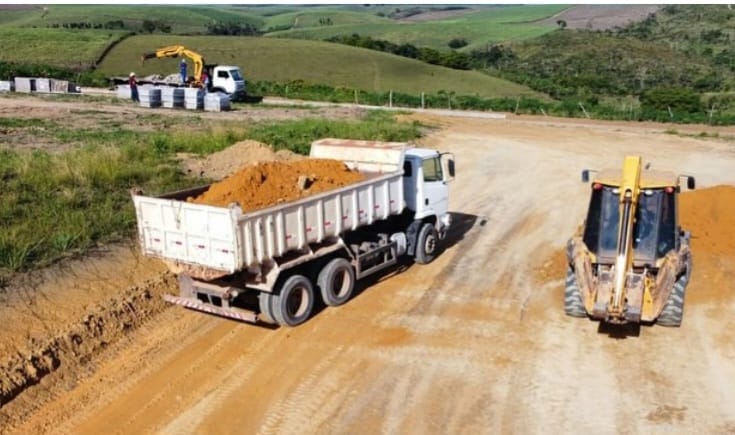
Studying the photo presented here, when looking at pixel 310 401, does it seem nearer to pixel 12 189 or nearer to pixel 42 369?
pixel 42 369

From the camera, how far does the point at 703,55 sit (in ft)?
339

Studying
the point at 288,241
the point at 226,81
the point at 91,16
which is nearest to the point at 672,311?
the point at 288,241

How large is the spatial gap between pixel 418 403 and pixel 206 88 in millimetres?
42054

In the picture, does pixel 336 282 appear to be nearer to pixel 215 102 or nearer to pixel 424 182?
pixel 424 182

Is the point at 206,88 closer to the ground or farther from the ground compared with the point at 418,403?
farther from the ground

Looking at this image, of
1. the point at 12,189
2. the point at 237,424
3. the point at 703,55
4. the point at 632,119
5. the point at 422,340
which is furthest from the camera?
the point at 703,55

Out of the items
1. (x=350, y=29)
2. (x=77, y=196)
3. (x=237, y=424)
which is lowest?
(x=237, y=424)

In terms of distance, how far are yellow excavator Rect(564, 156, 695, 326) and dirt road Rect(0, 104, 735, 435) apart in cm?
61

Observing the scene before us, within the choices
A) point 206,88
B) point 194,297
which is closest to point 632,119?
point 206,88

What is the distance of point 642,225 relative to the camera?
11977 millimetres

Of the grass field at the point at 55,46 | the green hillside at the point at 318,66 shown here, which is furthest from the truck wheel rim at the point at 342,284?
the grass field at the point at 55,46

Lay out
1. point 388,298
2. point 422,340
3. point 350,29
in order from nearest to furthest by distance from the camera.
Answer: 1. point 422,340
2. point 388,298
3. point 350,29

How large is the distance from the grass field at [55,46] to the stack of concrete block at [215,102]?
118 ft

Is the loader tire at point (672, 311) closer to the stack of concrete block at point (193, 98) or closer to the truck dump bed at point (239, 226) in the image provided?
the truck dump bed at point (239, 226)
